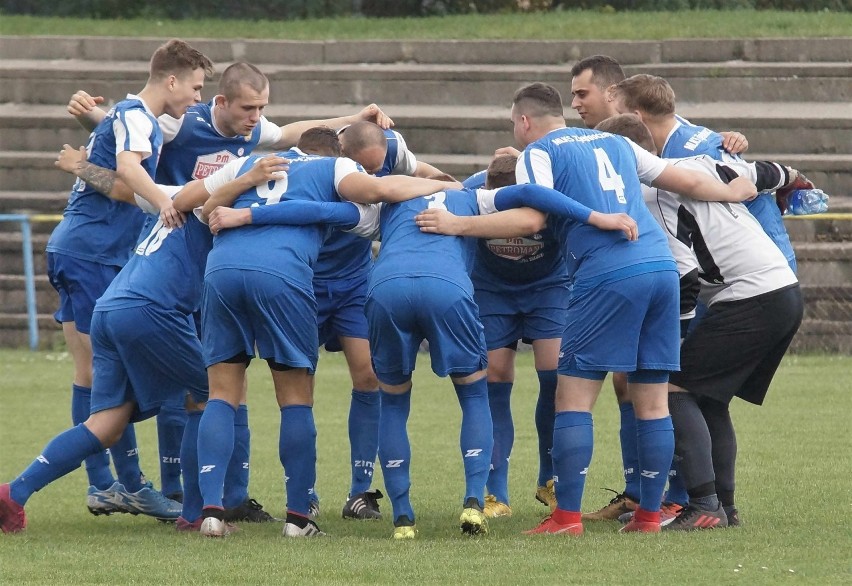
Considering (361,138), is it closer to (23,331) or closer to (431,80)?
(23,331)

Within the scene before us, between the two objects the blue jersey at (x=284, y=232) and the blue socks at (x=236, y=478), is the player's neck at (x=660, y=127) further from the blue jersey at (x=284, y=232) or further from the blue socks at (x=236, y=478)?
the blue socks at (x=236, y=478)

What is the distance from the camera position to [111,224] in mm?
7586

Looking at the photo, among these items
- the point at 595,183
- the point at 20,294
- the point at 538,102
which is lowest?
the point at 20,294

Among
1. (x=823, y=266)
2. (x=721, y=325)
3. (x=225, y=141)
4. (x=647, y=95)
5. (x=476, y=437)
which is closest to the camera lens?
(x=476, y=437)

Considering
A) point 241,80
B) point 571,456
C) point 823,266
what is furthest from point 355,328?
point 823,266

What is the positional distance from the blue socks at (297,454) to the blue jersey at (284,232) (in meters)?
0.58

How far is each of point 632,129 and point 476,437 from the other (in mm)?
1591

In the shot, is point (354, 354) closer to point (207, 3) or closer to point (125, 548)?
point (125, 548)

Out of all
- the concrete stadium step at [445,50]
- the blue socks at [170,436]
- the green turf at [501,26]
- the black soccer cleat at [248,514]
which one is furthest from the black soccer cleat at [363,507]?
the green turf at [501,26]

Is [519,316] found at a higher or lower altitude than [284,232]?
lower

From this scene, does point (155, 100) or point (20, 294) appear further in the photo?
point (20, 294)

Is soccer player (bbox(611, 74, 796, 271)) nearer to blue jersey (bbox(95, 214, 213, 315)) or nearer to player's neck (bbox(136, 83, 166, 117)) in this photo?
blue jersey (bbox(95, 214, 213, 315))

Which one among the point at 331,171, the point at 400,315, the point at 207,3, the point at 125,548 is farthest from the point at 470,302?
the point at 207,3

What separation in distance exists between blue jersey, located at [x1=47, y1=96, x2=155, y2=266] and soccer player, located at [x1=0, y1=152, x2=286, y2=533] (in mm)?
864
